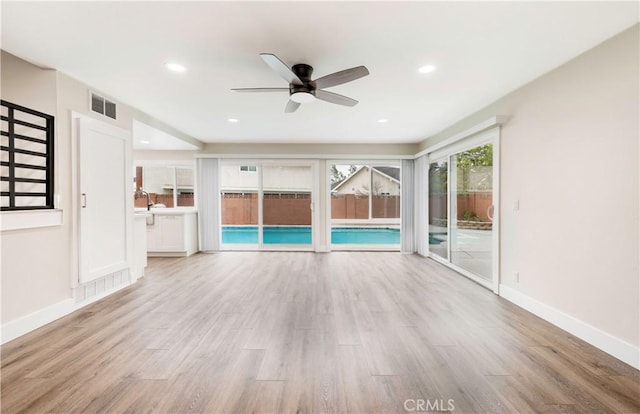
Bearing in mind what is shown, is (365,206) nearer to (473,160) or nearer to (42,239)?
(473,160)

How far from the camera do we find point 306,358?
2.06 metres

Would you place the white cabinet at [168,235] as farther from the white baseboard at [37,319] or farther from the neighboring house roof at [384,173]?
the neighboring house roof at [384,173]

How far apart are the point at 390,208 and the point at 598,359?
4902mm

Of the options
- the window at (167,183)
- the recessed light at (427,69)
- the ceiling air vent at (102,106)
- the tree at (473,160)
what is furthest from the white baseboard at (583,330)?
the window at (167,183)

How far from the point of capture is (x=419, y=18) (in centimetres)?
196

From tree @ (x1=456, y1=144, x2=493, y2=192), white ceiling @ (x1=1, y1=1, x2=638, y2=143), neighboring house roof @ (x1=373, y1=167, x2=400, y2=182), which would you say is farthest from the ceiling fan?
neighboring house roof @ (x1=373, y1=167, x2=400, y2=182)

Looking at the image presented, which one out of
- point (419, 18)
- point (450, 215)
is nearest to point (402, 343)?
point (419, 18)

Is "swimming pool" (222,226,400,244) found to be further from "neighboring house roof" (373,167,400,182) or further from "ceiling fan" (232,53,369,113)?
"ceiling fan" (232,53,369,113)

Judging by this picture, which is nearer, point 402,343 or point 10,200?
point 402,343

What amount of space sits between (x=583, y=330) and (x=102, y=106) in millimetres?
5541

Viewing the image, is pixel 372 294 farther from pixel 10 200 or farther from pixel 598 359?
pixel 10 200

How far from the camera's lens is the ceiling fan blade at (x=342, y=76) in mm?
2285

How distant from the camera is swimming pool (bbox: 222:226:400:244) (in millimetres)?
6570

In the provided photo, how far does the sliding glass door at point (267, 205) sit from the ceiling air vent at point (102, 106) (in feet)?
9.68
